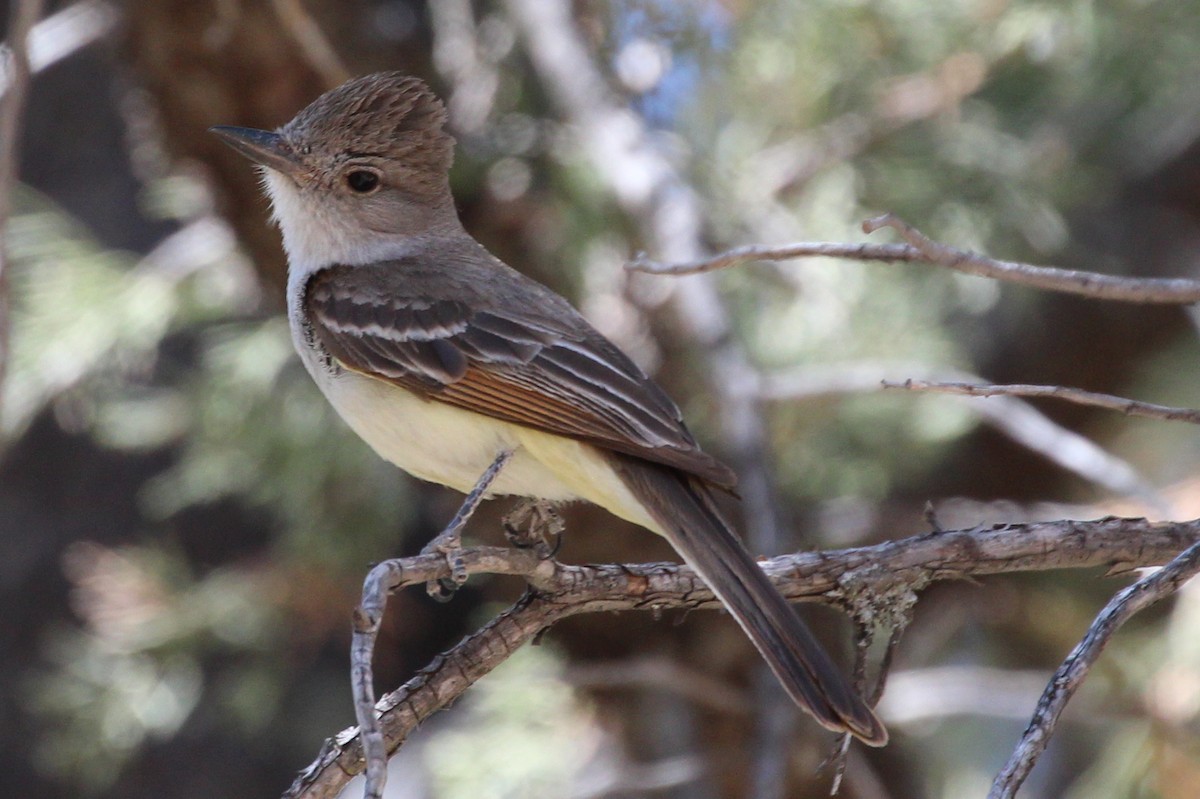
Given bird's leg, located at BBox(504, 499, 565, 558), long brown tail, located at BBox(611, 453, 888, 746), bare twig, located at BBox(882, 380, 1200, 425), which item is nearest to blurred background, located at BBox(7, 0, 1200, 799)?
bird's leg, located at BBox(504, 499, 565, 558)

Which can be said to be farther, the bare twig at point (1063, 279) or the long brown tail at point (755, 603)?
the long brown tail at point (755, 603)

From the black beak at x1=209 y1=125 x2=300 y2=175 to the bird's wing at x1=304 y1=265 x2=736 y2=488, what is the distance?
30 cm

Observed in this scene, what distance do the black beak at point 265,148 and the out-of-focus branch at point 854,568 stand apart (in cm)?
156

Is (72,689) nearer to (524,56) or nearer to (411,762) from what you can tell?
(411,762)

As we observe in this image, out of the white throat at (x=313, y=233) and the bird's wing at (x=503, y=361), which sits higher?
the white throat at (x=313, y=233)

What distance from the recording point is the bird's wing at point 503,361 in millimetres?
3055

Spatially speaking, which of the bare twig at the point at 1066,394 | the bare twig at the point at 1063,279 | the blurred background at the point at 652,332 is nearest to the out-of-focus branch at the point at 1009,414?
the blurred background at the point at 652,332

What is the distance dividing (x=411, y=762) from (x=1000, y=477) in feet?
8.74

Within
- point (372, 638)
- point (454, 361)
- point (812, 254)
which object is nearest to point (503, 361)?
point (454, 361)

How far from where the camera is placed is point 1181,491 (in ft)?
15.8

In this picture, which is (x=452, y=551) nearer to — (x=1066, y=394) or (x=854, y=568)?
(x=854, y=568)

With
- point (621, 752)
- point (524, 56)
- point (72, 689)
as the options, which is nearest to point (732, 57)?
point (524, 56)

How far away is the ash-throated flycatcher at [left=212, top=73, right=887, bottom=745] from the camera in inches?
108

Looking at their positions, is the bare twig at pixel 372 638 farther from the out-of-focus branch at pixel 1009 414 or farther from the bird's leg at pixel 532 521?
the out-of-focus branch at pixel 1009 414
